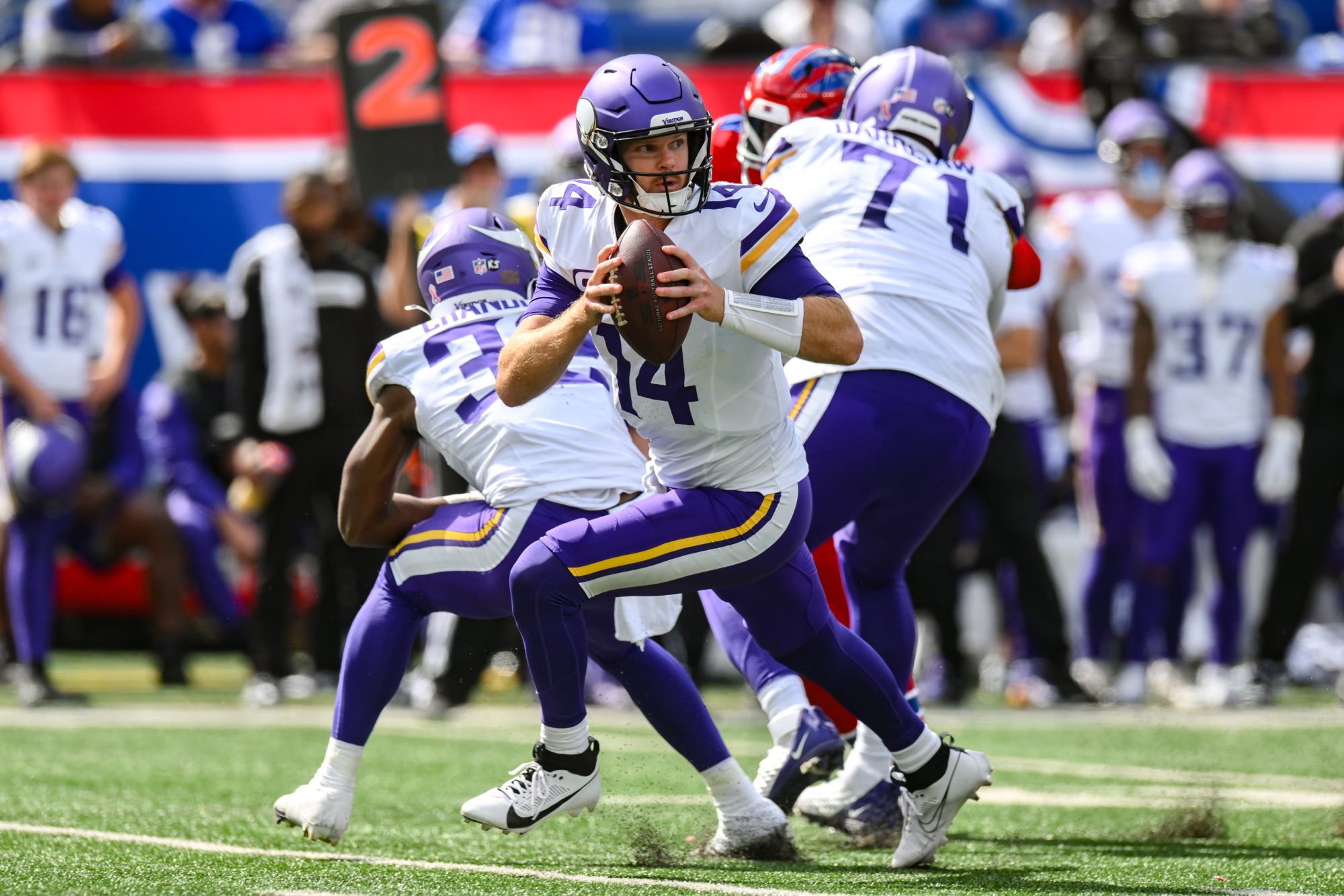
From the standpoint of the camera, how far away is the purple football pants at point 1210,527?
28.2 ft

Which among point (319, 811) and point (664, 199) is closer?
point (664, 199)

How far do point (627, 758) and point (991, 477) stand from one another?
293 centimetres

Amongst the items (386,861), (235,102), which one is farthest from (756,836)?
(235,102)

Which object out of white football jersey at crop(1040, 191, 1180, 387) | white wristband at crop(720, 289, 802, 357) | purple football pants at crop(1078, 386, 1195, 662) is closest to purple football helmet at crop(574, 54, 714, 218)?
white wristband at crop(720, 289, 802, 357)

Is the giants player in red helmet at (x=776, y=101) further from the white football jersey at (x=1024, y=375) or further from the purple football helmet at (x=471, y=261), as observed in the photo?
the white football jersey at (x=1024, y=375)

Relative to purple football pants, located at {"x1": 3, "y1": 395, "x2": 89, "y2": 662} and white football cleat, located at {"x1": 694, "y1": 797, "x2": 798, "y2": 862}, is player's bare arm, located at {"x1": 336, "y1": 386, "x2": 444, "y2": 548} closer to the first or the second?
white football cleat, located at {"x1": 694, "y1": 797, "x2": 798, "y2": 862}

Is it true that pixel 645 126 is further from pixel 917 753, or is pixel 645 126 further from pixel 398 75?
pixel 398 75

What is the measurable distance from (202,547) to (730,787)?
564 cm

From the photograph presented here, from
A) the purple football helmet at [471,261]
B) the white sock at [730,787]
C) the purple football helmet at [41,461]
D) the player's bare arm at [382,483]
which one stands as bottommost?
the purple football helmet at [41,461]

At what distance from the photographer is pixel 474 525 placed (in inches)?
174

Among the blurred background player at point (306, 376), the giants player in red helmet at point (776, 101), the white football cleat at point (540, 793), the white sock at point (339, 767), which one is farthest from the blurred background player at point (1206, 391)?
the white sock at point (339, 767)

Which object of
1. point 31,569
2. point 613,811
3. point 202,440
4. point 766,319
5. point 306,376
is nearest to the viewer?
point 766,319

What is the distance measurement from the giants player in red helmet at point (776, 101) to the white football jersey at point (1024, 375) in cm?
330

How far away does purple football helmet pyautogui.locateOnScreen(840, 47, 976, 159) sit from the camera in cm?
508
